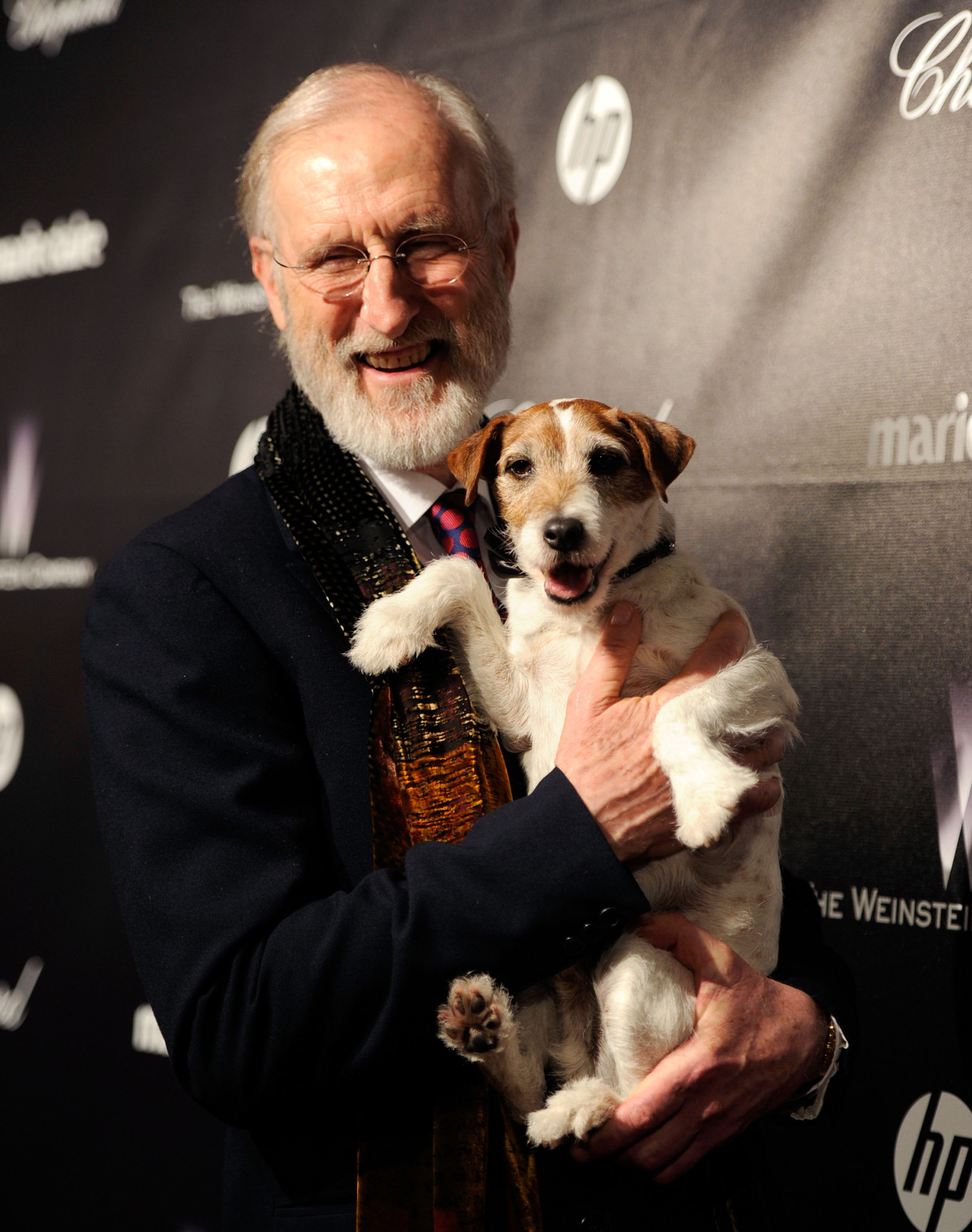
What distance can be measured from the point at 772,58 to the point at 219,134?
1783mm

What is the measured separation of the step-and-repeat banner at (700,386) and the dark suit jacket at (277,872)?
2.02 ft

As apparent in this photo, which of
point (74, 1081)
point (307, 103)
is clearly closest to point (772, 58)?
point (307, 103)

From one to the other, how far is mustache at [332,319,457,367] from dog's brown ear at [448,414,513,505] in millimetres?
175

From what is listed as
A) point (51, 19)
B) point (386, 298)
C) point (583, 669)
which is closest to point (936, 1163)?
point (583, 669)

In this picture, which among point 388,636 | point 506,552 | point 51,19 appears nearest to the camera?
point 388,636

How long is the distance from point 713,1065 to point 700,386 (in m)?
1.42

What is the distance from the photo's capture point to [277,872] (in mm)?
1256

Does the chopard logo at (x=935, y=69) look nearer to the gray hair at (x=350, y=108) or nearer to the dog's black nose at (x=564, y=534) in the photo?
the gray hair at (x=350, y=108)

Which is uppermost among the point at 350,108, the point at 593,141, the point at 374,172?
the point at 593,141

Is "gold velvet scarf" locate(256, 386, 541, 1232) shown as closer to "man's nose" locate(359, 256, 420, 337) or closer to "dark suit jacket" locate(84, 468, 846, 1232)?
"dark suit jacket" locate(84, 468, 846, 1232)

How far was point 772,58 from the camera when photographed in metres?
1.97

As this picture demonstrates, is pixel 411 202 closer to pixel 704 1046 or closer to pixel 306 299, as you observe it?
pixel 306 299

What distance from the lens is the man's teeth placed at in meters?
1.65

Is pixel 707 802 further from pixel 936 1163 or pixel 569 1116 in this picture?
pixel 936 1163
